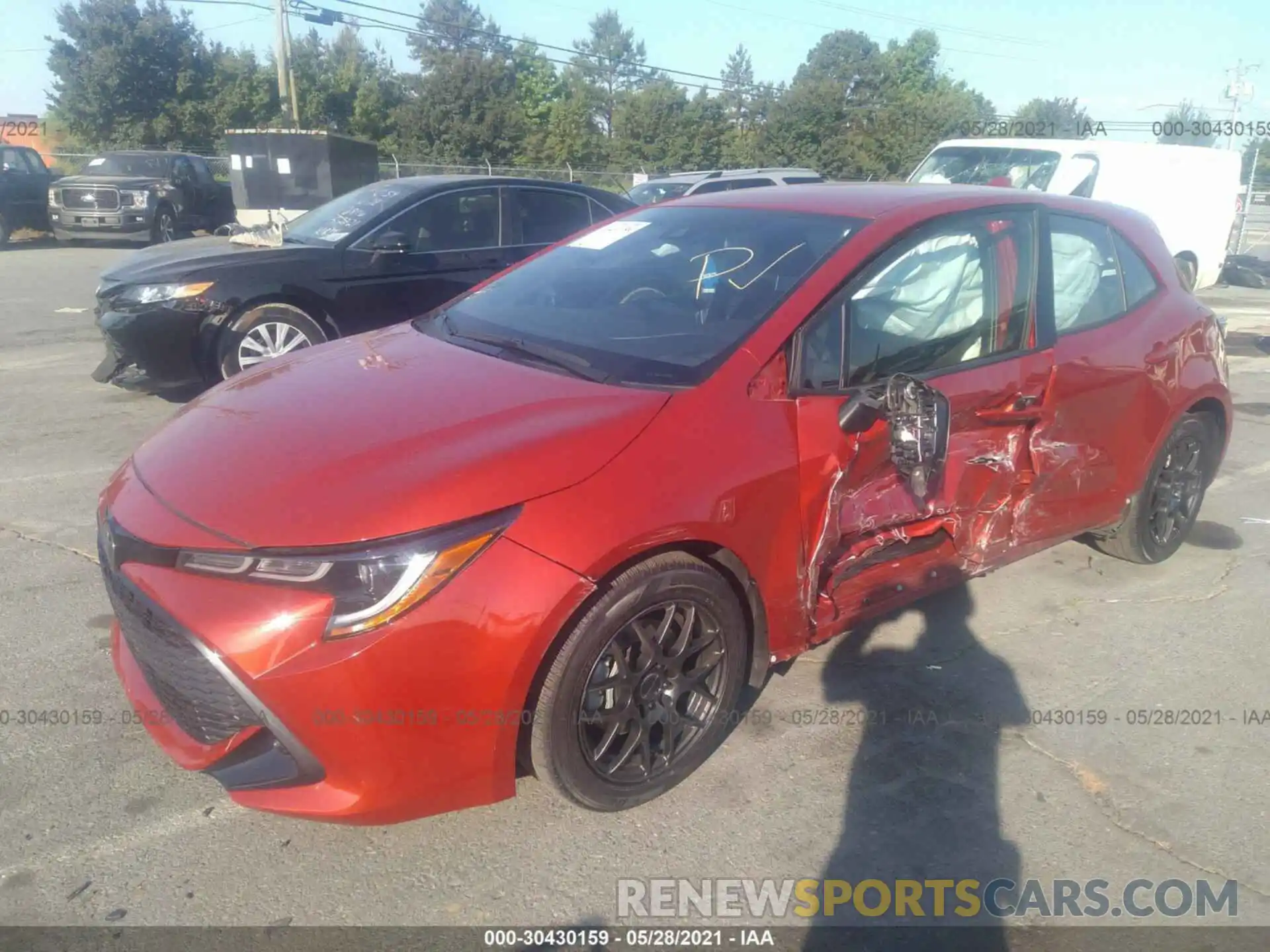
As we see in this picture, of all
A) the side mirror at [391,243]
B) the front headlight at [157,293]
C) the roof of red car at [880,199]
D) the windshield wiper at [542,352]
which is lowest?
the front headlight at [157,293]

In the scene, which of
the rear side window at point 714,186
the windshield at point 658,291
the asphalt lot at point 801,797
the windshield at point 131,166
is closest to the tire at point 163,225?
the windshield at point 131,166

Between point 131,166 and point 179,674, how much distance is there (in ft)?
67.7

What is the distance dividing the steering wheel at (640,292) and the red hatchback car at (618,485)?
22 millimetres

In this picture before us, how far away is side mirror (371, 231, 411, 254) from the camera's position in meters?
6.86

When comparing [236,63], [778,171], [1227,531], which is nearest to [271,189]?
[778,171]

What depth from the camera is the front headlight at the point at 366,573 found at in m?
2.32

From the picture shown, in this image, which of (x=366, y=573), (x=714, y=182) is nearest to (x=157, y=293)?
(x=366, y=573)

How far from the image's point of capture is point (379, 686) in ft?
7.57

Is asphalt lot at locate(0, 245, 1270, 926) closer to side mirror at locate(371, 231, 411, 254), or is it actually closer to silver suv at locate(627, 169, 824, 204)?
side mirror at locate(371, 231, 411, 254)

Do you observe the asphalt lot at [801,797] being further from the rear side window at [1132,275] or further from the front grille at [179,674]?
the rear side window at [1132,275]

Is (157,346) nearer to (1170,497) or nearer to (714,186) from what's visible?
(1170,497)

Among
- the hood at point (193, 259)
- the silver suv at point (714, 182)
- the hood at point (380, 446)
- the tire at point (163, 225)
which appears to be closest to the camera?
the hood at point (380, 446)

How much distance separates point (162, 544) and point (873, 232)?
2359mm

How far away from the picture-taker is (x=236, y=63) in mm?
45594
